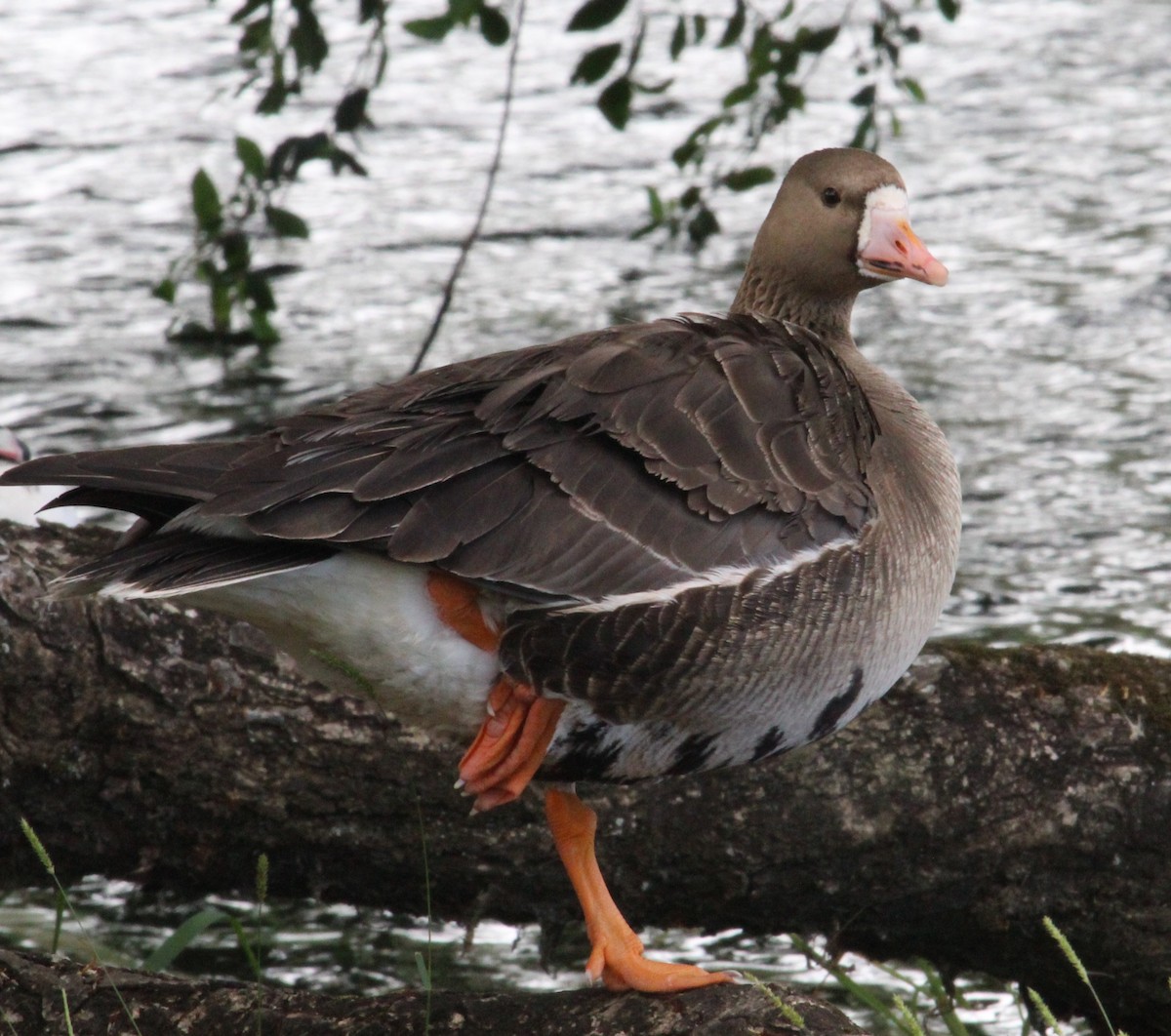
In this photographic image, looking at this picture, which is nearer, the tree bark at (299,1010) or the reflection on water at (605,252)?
the tree bark at (299,1010)

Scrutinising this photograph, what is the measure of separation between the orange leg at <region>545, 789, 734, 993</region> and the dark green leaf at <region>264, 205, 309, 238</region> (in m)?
3.24

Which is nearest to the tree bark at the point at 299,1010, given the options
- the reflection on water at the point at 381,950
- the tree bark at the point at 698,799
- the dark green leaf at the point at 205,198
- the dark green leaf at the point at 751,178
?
the tree bark at the point at 698,799

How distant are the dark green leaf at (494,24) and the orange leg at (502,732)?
10.3 feet

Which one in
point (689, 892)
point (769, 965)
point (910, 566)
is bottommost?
point (769, 965)

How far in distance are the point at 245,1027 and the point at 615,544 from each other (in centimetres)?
129

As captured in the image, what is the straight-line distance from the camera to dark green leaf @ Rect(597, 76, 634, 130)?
6.90 metres

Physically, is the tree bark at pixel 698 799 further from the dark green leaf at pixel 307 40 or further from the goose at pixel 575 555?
the dark green leaf at pixel 307 40

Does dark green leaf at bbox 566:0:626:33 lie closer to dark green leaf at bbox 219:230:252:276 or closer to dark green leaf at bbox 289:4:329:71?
dark green leaf at bbox 289:4:329:71

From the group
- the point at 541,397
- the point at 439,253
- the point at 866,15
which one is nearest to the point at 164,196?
the point at 439,253

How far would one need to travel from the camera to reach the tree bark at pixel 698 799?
4.73m

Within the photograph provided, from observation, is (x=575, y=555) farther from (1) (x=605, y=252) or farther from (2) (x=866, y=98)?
(1) (x=605, y=252)

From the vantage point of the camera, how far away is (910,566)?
4332mm

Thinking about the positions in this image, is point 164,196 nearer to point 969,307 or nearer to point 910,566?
point 969,307

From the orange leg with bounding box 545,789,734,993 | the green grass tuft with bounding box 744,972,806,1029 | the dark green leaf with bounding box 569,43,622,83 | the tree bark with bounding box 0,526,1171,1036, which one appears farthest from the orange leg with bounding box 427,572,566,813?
the dark green leaf with bounding box 569,43,622,83
